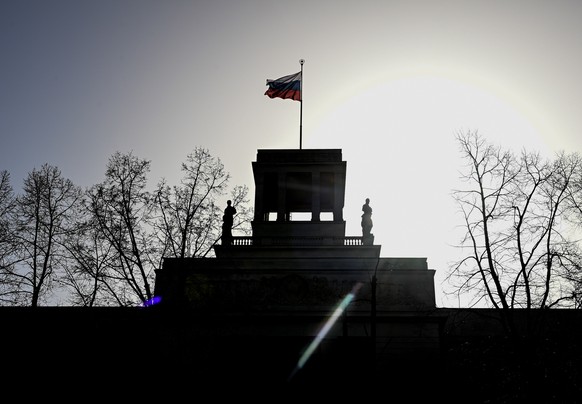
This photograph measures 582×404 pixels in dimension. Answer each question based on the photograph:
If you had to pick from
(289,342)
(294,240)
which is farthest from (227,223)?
(289,342)

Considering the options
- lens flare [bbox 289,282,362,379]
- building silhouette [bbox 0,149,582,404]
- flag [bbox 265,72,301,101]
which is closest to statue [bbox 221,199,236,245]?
building silhouette [bbox 0,149,582,404]

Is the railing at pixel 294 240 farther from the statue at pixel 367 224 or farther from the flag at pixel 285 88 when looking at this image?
the flag at pixel 285 88

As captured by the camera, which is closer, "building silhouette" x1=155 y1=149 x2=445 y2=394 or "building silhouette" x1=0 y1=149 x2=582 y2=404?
"building silhouette" x1=0 y1=149 x2=582 y2=404

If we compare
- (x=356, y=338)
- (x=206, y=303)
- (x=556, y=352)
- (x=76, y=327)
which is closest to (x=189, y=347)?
(x=206, y=303)

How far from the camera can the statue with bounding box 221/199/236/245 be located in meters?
28.5

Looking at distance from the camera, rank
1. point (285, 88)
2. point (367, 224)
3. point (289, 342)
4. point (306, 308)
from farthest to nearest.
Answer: point (285, 88), point (367, 224), point (306, 308), point (289, 342)

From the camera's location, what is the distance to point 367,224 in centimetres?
2838

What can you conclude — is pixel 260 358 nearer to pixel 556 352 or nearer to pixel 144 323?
pixel 144 323

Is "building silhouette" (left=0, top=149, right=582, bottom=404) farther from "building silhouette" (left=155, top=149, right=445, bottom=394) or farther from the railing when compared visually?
the railing

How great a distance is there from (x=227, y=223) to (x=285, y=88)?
8135 millimetres

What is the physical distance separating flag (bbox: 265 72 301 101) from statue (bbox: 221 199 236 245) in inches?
259

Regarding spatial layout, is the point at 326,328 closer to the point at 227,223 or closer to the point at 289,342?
the point at 289,342

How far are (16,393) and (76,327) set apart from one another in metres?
4.20

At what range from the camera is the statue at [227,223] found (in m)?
28.5
